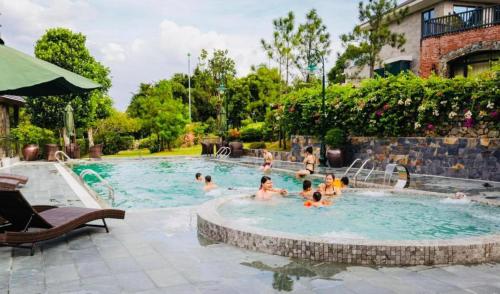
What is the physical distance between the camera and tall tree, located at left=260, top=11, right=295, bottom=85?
1031 inches

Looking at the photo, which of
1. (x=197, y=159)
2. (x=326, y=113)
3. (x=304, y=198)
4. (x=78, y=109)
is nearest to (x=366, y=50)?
(x=326, y=113)

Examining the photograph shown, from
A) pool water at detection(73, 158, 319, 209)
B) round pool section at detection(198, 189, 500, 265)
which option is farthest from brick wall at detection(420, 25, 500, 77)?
round pool section at detection(198, 189, 500, 265)

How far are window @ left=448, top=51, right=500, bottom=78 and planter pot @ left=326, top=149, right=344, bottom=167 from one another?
30.6 ft

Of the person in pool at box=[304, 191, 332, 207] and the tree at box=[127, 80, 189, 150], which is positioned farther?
the tree at box=[127, 80, 189, 150]

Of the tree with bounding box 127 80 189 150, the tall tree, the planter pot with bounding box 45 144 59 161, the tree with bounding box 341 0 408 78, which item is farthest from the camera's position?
the tree with bounding box 127 80 189 150

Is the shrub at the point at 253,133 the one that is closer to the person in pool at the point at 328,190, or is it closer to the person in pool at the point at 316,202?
the person in pool at the point at 328,190

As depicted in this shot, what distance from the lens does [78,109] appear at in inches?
1131

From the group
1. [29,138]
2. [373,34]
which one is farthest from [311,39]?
[29,138]

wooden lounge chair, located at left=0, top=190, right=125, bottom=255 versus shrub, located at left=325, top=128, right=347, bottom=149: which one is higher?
shrub, located at left=325, top=128, right=347, bottom=149

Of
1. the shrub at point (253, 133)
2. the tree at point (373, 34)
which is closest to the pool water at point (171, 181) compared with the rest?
the shrub at point (253, 133)

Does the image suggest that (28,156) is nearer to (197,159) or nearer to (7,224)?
(197,159)

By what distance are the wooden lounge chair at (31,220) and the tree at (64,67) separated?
881 inches

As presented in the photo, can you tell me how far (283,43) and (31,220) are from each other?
898 inches

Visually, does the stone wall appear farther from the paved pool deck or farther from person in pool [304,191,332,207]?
the paved pool deck
